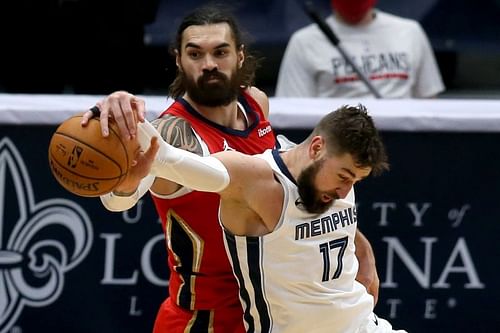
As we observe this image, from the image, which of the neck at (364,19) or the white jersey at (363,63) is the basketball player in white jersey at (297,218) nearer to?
the white jersey at (363,63)

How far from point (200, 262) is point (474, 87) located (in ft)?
16.3

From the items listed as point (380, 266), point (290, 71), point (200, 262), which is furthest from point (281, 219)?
point (290, 71)

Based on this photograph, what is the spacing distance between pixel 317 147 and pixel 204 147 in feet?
1.84

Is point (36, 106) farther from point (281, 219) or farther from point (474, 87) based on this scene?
point (474, 87)

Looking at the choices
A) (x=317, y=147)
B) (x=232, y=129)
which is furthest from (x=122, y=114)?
(x=232, y=129)

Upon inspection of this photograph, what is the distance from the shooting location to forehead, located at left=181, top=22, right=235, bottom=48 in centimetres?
550

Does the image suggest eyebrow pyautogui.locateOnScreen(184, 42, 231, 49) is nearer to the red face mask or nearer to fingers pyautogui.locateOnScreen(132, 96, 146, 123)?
fingers pyautogui.locateOnScreen(132, 96, 146, 123)

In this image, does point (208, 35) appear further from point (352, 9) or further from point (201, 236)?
point (352, 9)

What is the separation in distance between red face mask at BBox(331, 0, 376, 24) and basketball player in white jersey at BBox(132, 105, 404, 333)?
322 centimetres

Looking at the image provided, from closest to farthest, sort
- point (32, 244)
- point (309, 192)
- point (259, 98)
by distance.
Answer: point (309, 192), point (259, 98), point (32, 244)

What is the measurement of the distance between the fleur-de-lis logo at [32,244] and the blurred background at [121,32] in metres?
2.07

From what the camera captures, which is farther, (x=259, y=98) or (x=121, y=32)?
(x=121, y=32)

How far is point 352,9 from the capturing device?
8297 mm

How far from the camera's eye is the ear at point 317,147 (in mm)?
4914
